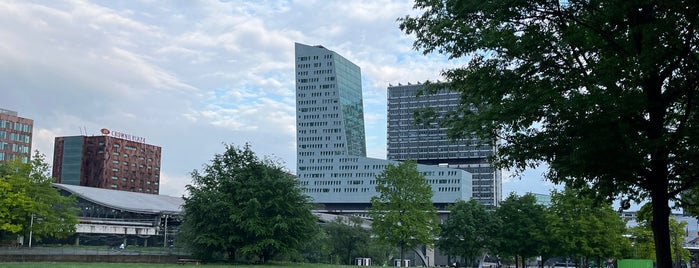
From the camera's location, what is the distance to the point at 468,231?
78312 mm

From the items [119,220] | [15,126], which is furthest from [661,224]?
[15,126]

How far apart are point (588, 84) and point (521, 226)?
6090 centimetres

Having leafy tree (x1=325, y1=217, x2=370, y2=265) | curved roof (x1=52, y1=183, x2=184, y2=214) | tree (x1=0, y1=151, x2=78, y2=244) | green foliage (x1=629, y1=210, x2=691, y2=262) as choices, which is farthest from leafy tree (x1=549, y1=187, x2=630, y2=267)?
curved roof (x1=52, y1=183, x2=184, y2=214)

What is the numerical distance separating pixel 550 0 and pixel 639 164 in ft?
15.5

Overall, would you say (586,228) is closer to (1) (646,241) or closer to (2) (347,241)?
(1) (646,241)

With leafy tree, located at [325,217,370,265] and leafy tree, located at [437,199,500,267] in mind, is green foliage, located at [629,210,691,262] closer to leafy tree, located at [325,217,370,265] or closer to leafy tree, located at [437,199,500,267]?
leafy tree, located at [437,199,500,267]

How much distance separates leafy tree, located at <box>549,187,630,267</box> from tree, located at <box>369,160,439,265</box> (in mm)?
13412

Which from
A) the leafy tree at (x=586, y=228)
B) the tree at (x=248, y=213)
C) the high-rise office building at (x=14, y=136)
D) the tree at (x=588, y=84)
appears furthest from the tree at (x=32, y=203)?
the high-rise office building at (x=14, y=136)

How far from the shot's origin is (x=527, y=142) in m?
17.6

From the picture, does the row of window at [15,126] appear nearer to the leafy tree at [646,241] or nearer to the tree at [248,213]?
the tree at [248,213]

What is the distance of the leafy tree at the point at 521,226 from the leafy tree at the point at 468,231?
1.50m

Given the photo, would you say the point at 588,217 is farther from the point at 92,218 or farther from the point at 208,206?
the point at 92,218

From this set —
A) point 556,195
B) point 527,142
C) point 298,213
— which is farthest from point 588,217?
point 527,142

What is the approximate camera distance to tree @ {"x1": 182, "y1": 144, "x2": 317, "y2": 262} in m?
58.2
